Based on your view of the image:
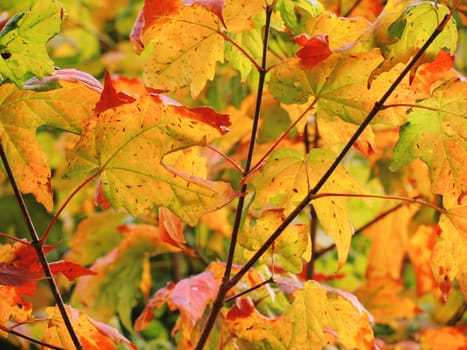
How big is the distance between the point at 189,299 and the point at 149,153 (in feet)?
0.95

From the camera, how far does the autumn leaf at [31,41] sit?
0.80m

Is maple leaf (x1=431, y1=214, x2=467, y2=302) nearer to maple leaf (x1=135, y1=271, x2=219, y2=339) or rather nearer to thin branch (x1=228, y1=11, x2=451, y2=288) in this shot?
thin branch (x1=228, y1=11, x2=451, y2=288)

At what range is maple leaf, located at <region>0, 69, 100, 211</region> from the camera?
898mm

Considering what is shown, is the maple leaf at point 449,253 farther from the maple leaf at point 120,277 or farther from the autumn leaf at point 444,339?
the maple leaf at point 120,277

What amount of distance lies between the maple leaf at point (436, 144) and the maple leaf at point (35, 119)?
13.9 inches

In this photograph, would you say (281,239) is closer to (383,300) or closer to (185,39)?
(185,39)

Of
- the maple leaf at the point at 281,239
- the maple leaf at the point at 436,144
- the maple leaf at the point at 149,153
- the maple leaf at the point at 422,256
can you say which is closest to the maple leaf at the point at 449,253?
the maple leaf at the point at 436,144

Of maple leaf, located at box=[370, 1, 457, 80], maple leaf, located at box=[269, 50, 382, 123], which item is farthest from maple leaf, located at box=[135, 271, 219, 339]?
maple leaf, located at box=[370, 1, 457, 80]

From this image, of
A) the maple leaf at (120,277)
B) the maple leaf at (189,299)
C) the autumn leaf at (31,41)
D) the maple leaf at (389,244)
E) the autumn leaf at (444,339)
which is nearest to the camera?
the autumn leaf at (31,41)

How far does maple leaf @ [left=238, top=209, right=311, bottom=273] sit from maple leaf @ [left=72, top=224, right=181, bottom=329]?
0.54m

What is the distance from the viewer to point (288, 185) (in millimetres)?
1010

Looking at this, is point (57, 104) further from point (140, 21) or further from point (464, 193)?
point (464, 193)

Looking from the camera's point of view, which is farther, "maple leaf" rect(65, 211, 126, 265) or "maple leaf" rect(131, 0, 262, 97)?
"maple leaf" rect(65, 211, 126, 265)

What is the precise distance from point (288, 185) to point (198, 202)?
0.18 meters
